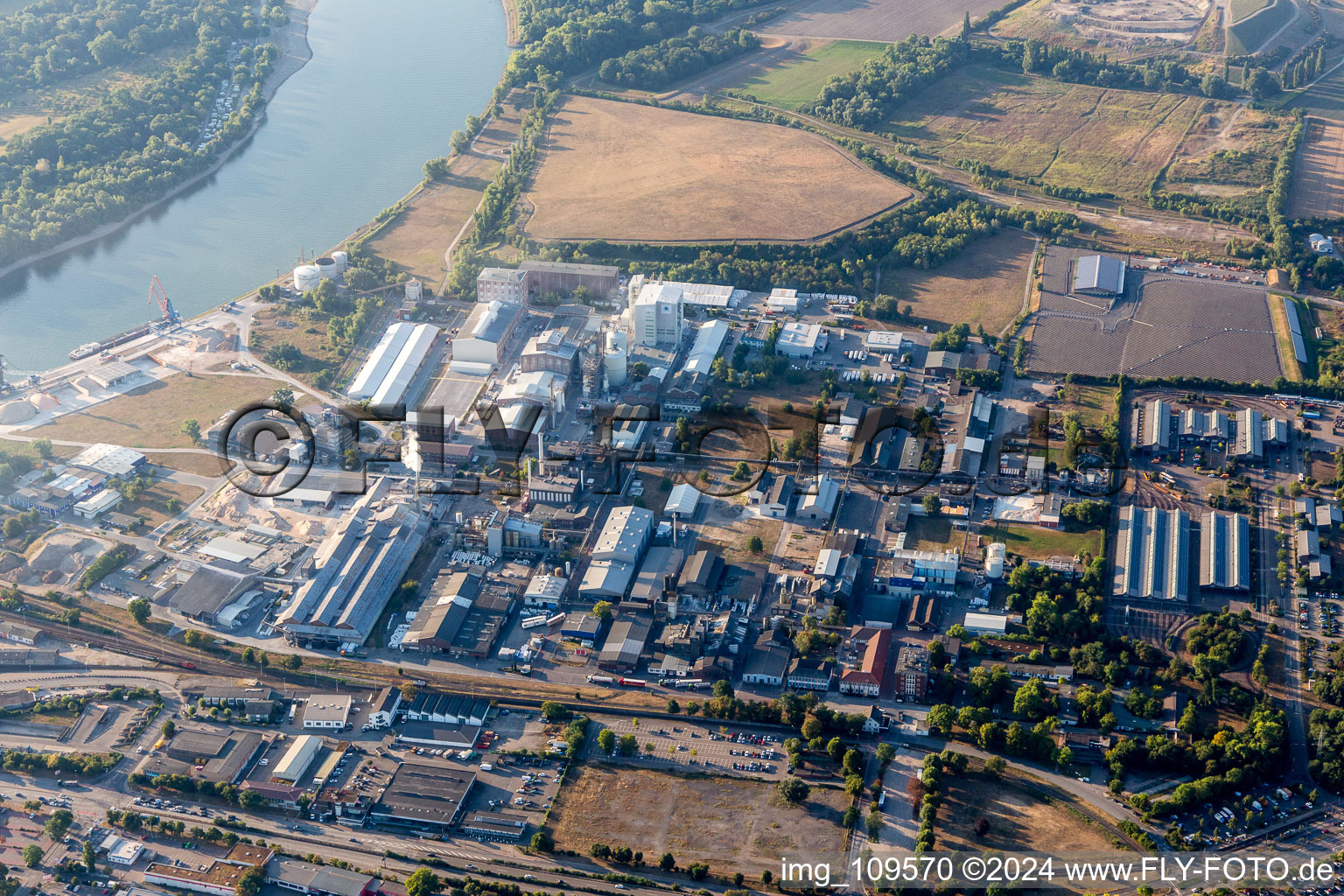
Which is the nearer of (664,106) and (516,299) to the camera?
(516,299)

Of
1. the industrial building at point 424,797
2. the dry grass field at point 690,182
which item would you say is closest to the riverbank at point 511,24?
the dry grass field at point 690,182

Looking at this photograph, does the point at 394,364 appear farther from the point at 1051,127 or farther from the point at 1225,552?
the point at 1051,127

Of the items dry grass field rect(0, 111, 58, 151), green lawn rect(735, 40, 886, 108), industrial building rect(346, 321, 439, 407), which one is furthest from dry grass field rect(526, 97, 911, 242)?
dry grass field rect(0, 111, 58, 151)

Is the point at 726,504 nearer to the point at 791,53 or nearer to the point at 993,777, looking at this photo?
the point at 993,777

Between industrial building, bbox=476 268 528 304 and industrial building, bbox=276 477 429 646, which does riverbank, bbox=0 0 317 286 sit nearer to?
industrial building, bbox=476 268 528 304

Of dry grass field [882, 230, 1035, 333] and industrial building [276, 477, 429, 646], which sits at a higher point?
dry grass field [882, 230, 1035, 333]

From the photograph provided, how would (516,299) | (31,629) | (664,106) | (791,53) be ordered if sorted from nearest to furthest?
(31,629)
(516,299)
(664,106)
(791,53)

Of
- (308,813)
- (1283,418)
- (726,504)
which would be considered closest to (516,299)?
(726,504)
